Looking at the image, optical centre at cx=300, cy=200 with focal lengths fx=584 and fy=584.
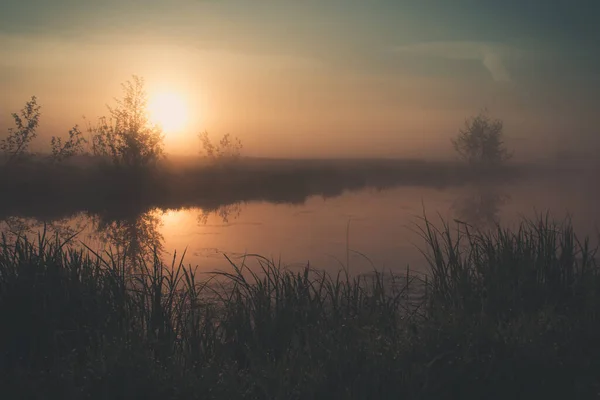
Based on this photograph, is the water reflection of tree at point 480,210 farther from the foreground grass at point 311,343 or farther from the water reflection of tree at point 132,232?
the foreground grass at point 311,343

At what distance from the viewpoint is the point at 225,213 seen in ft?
80.6

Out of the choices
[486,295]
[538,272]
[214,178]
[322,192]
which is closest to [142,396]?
[486,295]

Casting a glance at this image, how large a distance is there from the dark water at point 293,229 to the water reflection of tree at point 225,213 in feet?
0.12

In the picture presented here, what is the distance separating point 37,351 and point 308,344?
2.59 meters

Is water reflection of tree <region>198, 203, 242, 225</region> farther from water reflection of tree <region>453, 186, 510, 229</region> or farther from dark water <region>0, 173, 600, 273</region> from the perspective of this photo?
water reflection of tree <region>453, 186, 510, 229</region>

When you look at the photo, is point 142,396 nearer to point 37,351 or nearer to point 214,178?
point 37,351

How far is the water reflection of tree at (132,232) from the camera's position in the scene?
14.9m

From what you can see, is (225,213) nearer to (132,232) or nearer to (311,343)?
(132,232)

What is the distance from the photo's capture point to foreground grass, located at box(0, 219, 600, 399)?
434 centimetres

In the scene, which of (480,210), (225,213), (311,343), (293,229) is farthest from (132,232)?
(480,210)

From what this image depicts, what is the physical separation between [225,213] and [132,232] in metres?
6.98

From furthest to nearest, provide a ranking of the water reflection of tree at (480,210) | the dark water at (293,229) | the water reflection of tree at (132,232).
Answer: the water reflection of tree at (480,210)
the water reflection of tree at (132,232)
the dark water at (293,229)

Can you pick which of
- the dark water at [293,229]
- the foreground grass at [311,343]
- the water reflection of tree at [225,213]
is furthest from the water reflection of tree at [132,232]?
the foreground grass at [311,343]

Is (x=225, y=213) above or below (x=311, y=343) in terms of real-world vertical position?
below
